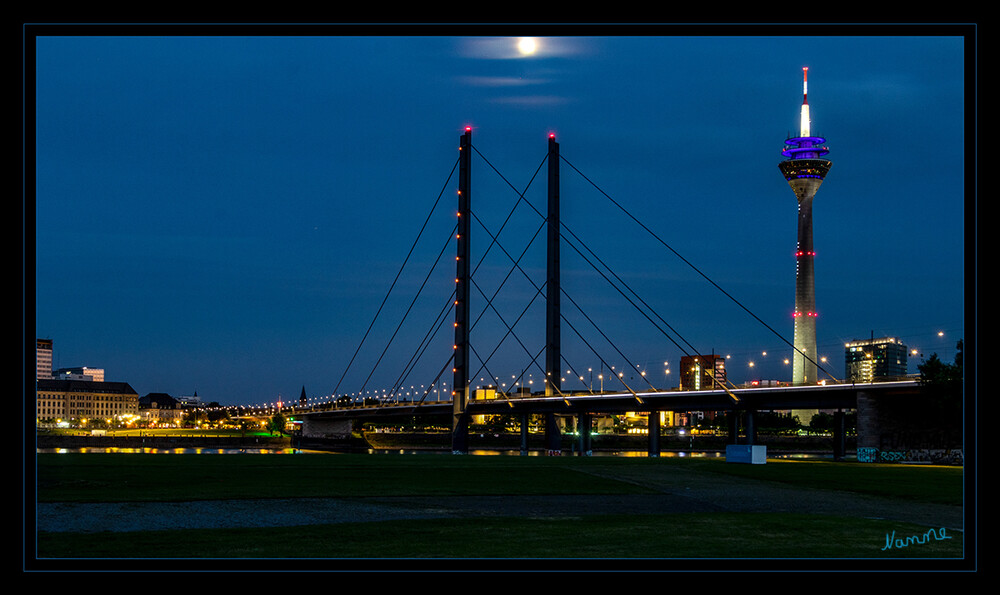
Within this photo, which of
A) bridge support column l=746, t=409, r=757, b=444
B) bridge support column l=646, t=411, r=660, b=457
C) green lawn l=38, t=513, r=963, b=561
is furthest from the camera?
bridge support column l=646, t=411, r=660, b=457

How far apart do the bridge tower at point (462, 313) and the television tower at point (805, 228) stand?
10033 cm

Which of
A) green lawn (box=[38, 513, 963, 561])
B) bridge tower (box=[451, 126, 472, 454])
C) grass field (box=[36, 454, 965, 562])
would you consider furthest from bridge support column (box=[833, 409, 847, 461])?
green lawn (box=[38, 513, 963, 561])

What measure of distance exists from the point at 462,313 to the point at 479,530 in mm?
76521

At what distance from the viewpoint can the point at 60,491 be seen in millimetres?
23406

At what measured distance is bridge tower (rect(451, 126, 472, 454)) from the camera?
90.8 meters

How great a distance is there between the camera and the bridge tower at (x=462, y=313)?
3574 inches

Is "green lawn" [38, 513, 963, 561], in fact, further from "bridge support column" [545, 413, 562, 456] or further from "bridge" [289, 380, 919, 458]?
"bridge support column" [545, 413, 562, 456]

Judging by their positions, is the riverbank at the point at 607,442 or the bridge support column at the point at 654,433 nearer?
the bridge support column at the point at 654,433

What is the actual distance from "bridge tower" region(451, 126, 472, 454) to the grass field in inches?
2322

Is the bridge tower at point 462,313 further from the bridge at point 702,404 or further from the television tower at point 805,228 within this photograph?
the television tower at point 805,228

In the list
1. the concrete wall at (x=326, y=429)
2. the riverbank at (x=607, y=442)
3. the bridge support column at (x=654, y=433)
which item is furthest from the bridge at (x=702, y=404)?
the concrete wall at (x=326, y=429)
